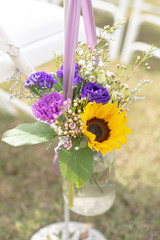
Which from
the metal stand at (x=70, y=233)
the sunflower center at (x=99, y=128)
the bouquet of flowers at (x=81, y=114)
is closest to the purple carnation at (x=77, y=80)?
the bouquet of flowers at (x=81, y=114)

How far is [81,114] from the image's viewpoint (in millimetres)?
645

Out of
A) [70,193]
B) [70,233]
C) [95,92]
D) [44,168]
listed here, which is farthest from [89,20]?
[44,168]

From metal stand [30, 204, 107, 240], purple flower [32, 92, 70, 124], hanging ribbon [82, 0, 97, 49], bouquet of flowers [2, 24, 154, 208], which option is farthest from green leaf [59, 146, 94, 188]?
metal stand [30, 204, 107, 240]

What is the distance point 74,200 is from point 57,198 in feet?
2.15

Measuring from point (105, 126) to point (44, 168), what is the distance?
3.85 ft

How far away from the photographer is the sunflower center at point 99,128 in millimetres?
705

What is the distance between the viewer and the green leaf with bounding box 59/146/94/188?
736 mm

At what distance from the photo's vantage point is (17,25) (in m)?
1.19

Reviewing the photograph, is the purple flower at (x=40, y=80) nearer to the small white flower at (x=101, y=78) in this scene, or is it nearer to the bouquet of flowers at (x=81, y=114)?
the bouquet of flowers at (x=81, y=114)

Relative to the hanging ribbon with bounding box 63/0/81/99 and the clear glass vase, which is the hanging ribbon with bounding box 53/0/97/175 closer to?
the hanging ribbon with bounding box 63/0/81/99

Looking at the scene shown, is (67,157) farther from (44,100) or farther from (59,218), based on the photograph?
(59,218)

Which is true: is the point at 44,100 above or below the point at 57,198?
above

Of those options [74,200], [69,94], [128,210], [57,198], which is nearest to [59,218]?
[57,198]

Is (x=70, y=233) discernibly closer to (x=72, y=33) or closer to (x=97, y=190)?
(x=97, y=190)
